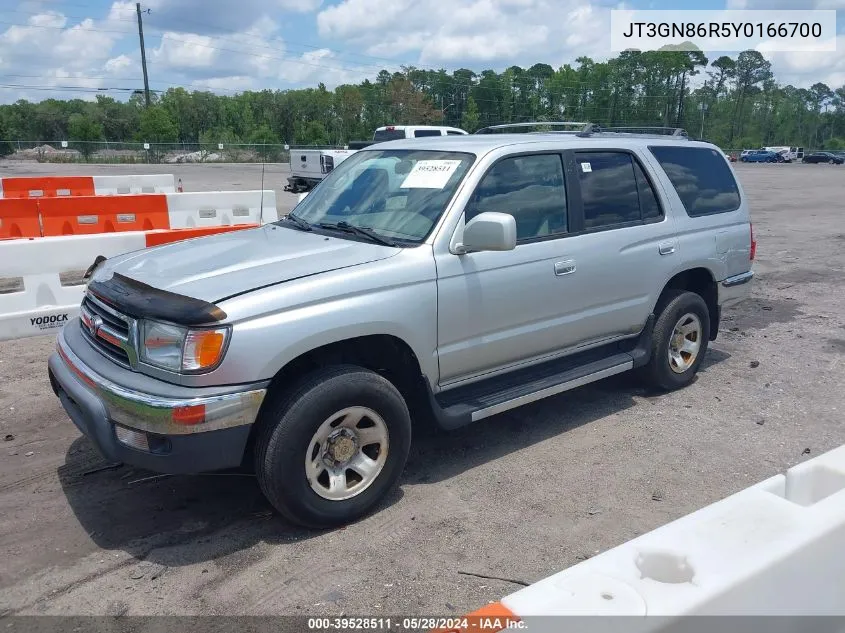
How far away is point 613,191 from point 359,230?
6.30ft

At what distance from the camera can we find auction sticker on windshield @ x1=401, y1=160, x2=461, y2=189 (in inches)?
172

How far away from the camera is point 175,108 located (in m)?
80.6

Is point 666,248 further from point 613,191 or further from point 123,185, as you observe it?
point 123,185

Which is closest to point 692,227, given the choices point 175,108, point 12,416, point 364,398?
point 364,398

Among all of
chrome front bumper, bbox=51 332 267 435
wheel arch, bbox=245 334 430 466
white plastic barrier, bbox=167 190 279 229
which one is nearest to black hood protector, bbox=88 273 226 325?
chrome front bumper, bbox=51 332 267 435

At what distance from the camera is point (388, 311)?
12.2 feet

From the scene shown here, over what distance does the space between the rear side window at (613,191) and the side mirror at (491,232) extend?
1.11m

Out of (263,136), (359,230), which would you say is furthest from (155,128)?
(359,230)

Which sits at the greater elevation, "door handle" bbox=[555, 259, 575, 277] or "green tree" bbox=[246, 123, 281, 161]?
"green tree" bbox=[246, 123, 281, 161]

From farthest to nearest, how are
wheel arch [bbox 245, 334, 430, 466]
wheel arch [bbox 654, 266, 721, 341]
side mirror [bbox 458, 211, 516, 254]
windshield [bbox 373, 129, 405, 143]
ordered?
windshield [bbox 373, 129, 405, 143] → wheel arch [bbox 654, 266, 721, 341] → side mirror [bbox 458, 211, 516, 254] → wheel arch [bbox 245, 334, 430, 466]

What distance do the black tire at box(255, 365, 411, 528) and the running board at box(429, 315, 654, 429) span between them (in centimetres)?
45

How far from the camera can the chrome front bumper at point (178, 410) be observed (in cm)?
321

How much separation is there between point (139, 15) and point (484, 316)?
71537 millimetres

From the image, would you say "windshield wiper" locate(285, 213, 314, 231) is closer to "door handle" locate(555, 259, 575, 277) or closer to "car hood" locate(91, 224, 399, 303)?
"car hood" locate(91, 224, 399, 303)
